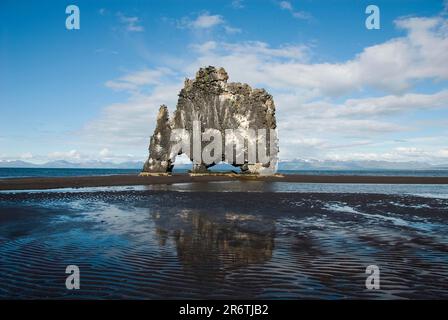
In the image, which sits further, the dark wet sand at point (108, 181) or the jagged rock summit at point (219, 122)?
the jagged rock summit at point (219, 122)

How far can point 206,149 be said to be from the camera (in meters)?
82.8

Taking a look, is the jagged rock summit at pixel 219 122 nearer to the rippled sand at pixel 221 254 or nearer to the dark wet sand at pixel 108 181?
the dark wet sand at pixel 108 181

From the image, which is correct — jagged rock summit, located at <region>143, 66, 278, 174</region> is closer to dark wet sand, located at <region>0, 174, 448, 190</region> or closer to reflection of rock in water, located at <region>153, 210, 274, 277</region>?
dark wet sand, located at <region>0, 174, 448, 190</region>

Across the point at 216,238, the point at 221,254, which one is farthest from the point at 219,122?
the point at 221,254

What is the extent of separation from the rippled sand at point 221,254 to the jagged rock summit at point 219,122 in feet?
202

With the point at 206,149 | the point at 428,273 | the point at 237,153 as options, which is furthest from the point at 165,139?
the point at 428,273

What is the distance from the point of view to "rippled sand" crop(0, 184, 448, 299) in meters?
7.75

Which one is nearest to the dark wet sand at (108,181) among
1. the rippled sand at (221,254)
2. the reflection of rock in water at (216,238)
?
the rippled sand at (221,254)

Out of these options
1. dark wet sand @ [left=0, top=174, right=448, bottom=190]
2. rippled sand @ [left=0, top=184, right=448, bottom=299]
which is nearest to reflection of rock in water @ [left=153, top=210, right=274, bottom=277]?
rippled sand @ [left=0, top=184, right=448, bottom=299]

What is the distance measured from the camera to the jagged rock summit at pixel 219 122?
81438 millimetres

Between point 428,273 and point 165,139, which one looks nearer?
point 428,273

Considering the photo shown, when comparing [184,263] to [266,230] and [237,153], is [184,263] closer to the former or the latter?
[266,230]

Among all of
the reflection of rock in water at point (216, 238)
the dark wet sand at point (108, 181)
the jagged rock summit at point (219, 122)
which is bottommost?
the reflection of rock in water at point (216, 238)

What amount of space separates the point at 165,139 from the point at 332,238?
7356 centimetres
